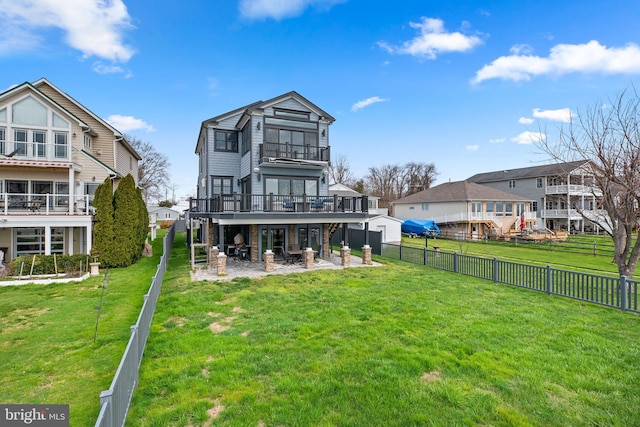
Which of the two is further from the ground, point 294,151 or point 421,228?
point 294,151

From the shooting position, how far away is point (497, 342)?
614cm

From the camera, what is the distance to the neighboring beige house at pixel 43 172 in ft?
48.0

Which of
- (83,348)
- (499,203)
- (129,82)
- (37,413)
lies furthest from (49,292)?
(499,203)

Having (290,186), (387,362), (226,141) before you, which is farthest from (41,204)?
(387,362)

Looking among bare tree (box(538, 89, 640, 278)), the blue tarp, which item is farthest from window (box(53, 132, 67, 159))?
the blue tarp

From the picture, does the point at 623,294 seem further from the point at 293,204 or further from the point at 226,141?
the point at 226,141

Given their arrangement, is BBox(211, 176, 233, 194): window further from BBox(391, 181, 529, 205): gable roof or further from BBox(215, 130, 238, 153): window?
BBox(391, 181, 529, 205): gable roof

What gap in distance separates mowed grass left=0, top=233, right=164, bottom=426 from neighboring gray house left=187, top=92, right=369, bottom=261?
20.8 feet

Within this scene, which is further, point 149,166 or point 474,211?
point 149,166

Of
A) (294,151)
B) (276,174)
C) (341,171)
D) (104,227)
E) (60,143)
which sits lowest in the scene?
(104,227)

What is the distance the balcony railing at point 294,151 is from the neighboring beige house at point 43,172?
8.65 meters

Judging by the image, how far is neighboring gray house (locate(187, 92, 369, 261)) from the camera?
1562cm

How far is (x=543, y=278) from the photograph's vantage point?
35.2 ft

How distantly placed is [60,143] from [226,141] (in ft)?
26.7
